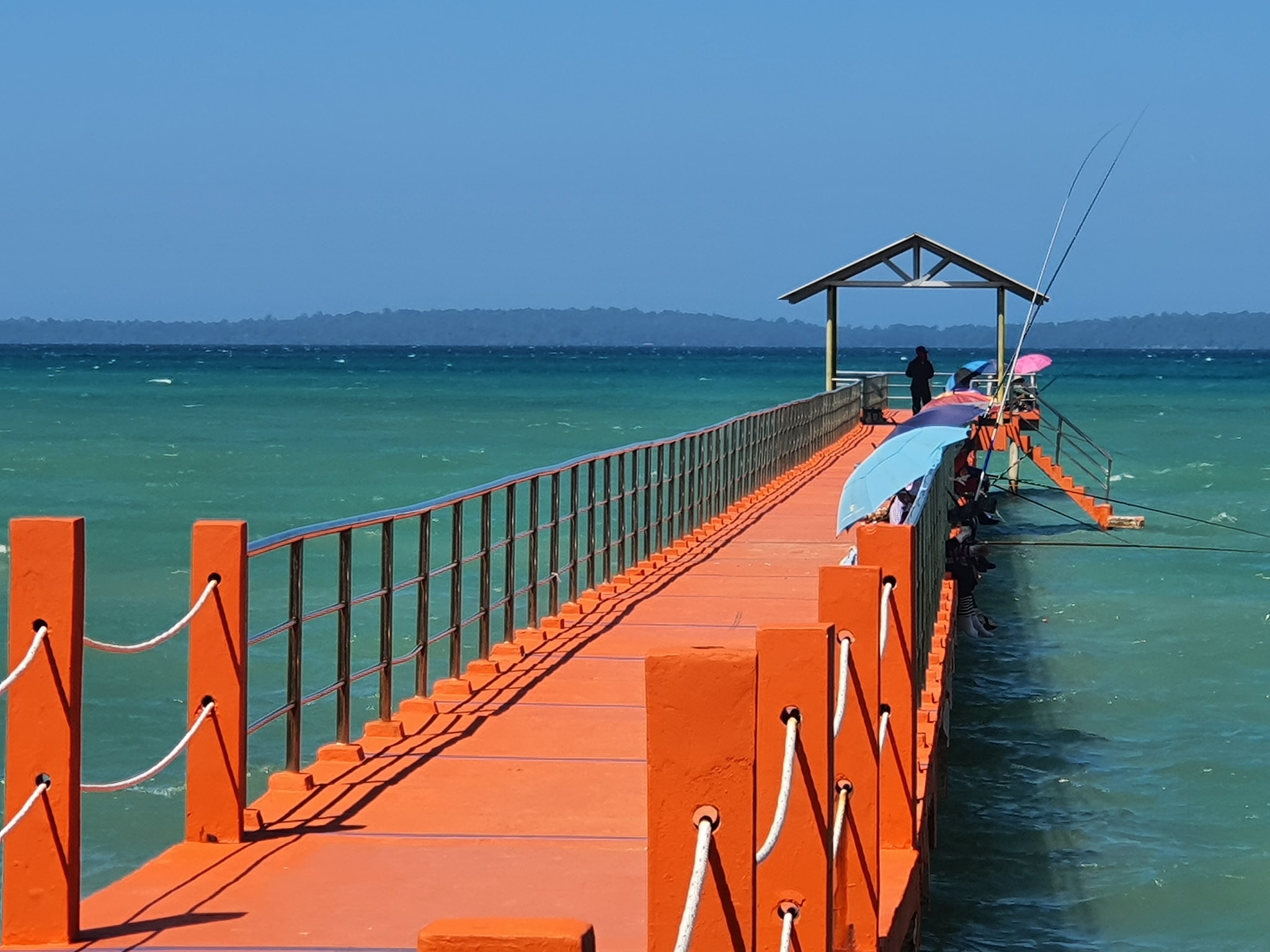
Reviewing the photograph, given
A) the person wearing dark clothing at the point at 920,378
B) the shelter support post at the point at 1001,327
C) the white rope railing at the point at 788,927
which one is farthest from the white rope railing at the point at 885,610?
the shelter support post at the point at 1001,327

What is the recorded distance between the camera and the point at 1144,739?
55.4 feet

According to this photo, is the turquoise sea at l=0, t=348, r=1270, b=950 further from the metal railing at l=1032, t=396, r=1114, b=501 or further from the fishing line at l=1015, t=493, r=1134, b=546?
the metal railing at l=1032, t=396, r=1114, b=501

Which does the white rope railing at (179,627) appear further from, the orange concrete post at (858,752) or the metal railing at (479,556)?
the orange concrete post at (858,752)

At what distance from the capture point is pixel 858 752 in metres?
5.81

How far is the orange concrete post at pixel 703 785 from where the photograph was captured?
3.47 m

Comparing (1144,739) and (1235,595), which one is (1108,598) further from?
(1144,739)

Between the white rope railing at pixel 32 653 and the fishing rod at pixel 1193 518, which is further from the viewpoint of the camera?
the fishing rod at pixel 1193 518

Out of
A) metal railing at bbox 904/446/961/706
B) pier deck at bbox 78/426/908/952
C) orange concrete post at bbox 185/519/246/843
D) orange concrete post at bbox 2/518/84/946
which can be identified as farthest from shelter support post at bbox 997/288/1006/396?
orange concrete post at bbox 2/518/84/946

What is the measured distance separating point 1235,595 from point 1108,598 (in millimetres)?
1964

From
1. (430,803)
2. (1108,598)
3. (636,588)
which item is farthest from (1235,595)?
(430,803)

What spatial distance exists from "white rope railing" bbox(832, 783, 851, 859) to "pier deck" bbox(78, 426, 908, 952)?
0.57m

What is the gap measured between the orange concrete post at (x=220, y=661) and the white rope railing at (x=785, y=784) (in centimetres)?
285

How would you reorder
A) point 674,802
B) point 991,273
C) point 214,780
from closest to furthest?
point 674,802
point 214,780
point 991,273

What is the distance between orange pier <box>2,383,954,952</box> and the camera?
3.57 metres
